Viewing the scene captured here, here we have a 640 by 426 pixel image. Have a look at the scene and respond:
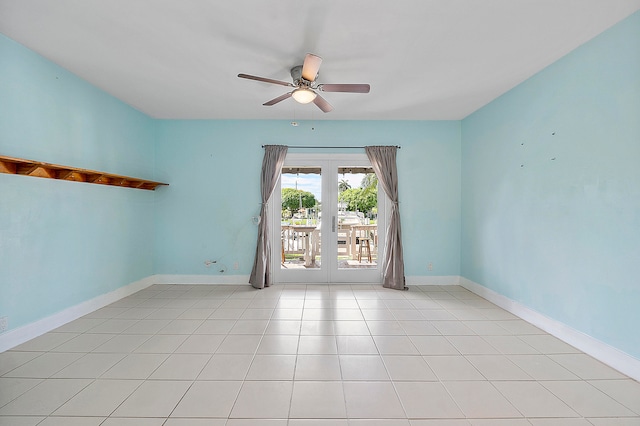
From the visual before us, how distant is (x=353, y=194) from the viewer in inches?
185

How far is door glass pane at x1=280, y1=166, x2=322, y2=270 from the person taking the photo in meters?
4.70

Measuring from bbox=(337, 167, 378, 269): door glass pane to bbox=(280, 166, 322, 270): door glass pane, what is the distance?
1.22 ft

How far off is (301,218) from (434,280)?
242 centimetres

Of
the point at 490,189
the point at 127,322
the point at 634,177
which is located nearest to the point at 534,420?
the point at 634,177

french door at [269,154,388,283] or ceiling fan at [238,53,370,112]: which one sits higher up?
ceiling fan at [238,53,370,112]

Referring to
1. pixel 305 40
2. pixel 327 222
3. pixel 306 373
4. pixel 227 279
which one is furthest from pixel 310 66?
pixel 227 279

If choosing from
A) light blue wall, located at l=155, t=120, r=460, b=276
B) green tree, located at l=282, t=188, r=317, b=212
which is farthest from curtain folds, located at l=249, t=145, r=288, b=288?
green tree, located at l=282, t=188, r=317, b=212

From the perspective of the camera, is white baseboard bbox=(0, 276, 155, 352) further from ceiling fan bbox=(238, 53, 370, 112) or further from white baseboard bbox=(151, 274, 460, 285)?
ceiling fan bbox=(238, 53, 370, 112)

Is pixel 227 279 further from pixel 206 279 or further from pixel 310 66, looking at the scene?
pixel 310 66

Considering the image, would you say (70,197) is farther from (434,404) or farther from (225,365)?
(434,404)

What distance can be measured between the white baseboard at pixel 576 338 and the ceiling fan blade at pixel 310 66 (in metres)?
3.33

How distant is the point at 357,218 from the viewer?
4.71 metres

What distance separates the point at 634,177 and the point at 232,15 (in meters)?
3.26

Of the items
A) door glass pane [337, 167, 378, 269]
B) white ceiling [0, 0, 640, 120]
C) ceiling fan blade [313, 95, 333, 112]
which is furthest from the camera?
door glass pane [337, 167, 378, 269]
